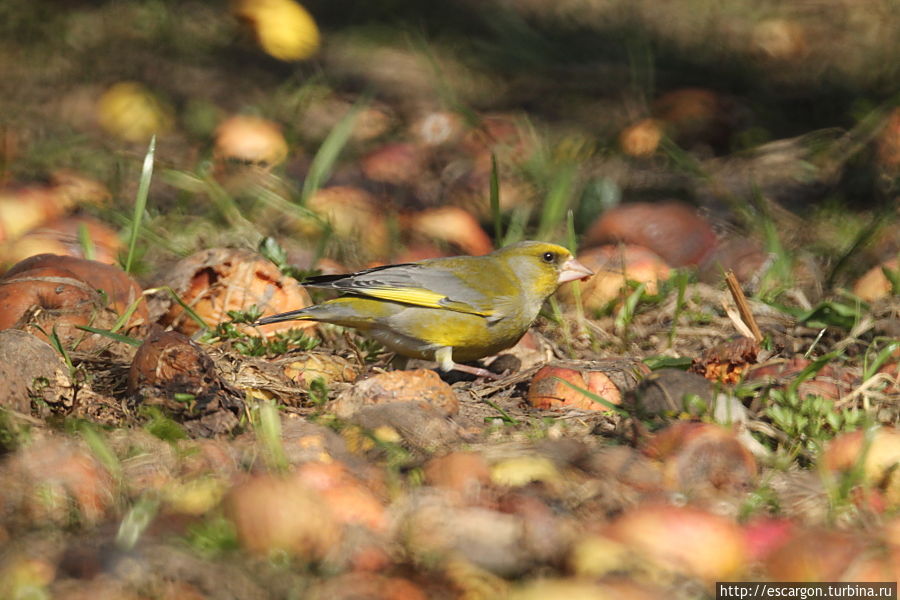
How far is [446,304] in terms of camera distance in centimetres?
479

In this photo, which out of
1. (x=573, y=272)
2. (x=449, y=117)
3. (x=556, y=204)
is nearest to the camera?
(x=573, y=272)

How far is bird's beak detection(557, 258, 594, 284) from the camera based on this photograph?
495cm

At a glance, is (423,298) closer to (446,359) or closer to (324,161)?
(446,359)

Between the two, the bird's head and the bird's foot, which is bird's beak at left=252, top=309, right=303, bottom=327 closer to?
the bird's foot

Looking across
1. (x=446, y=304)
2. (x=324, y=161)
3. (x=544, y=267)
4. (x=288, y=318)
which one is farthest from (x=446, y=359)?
(x=324, y=161)

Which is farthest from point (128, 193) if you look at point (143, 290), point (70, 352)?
point (70, 352)

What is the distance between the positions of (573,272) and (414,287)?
2.30 ft

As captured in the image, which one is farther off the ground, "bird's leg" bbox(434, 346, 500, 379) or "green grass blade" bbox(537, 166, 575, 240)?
"green grass blade" bbox(537, 166, 575, 240)

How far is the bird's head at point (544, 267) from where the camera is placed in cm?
495

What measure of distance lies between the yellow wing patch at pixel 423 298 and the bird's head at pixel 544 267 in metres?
0.28

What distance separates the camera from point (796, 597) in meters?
2.38

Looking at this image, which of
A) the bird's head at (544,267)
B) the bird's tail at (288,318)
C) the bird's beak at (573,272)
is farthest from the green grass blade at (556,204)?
the bird's tail at (288,318)

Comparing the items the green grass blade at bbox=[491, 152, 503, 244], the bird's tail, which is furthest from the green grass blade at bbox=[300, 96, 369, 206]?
the bird's tail

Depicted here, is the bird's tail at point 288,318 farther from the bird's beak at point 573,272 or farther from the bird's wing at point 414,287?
the bird's beak at point 573,272
